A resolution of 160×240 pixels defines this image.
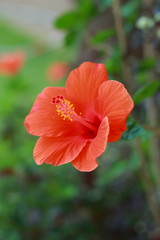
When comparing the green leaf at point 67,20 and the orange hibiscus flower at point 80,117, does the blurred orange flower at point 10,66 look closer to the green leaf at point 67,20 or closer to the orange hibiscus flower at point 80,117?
the green leaf at point 67,20

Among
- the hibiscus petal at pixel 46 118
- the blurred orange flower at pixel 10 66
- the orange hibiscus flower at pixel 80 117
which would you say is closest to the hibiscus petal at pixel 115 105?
the orange hibiscus flower at pixel 80 117

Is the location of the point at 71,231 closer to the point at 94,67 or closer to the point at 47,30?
the point at 94,67

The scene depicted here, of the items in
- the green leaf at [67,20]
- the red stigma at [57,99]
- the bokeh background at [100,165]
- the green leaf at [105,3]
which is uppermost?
the green leaf at [67,20]

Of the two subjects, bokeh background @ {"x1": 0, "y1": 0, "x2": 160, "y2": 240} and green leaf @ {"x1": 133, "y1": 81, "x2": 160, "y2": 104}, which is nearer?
green leaf @ {"x1": 133, "y1": 81, "x2": 160, "y2": 104}

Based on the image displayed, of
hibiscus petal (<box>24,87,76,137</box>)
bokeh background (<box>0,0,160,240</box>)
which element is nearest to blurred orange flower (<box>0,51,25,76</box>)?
bokeh background (<box>0,0,160,240</box>)

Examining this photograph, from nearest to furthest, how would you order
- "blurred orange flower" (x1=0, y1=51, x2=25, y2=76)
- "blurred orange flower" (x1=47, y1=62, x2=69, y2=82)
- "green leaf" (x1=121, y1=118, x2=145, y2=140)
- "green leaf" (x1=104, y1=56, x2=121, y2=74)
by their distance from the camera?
"green leaf" (x1=121, y1=118, x2=145, y2=140) → "green leaf" (x1=104, y1=56, x2=121, y2=74) → "blurred orange flower" (x1=0, y1=51, x2=25, y2=76) → "blurred orange flower" (x1=47, y1=62, x2=69, y2=82)

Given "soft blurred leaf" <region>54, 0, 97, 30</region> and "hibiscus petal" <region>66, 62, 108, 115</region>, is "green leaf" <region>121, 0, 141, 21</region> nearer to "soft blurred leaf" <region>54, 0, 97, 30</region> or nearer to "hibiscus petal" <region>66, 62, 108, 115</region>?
"soft blurred leaf" <region>54, 0, 97, 30</region>

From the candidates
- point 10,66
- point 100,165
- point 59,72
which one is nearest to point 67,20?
point 100,165
